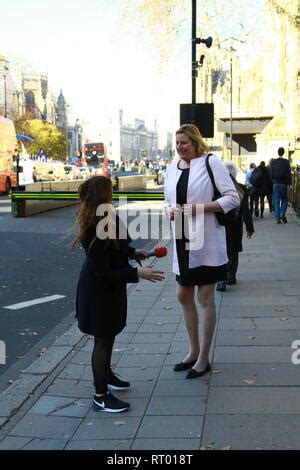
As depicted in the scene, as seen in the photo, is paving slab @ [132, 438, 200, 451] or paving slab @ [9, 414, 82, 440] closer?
paving slab @ [132, 438, 200, 451]

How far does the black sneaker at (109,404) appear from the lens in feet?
14.3

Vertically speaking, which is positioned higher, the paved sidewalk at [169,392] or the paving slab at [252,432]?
the paving slab at [252,432]

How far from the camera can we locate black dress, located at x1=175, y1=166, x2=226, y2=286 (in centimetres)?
485

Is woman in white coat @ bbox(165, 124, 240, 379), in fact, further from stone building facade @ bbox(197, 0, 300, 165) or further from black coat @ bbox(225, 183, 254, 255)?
stone building facade @ bbox(197, 0, 300, 165)

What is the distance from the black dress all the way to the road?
1.63 m

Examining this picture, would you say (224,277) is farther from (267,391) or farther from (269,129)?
(269,129)

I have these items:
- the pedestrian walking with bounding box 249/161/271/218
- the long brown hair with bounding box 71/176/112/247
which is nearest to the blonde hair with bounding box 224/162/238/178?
the long brown hair with bounding box 71/176/112/247

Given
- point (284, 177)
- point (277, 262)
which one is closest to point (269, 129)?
point (284, 177)

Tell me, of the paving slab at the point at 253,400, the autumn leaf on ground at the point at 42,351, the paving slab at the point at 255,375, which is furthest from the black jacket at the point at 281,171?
the paving slab at the point at 253,400

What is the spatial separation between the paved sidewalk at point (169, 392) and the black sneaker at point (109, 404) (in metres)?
0.05

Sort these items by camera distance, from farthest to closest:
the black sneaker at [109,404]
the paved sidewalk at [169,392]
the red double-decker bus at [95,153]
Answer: the red double-decker bus at [95,153] < the black sneaker at [109,404] < the paved sidewalk at [169,392]

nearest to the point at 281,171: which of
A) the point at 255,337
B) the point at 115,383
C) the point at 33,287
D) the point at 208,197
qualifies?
the point at 33,287

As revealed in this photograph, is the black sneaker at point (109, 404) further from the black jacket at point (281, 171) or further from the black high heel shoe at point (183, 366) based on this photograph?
the black jacket at point (281, 171)

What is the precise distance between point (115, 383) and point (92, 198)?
1400mm
